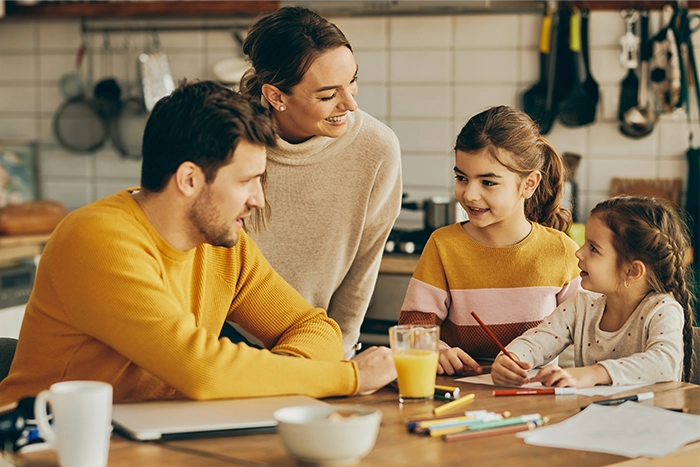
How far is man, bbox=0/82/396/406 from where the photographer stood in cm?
140

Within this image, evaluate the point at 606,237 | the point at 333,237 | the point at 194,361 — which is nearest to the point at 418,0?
the point at 333,237

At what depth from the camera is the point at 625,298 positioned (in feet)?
5.74

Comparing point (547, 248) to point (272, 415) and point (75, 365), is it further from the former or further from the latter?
point (75, 365)

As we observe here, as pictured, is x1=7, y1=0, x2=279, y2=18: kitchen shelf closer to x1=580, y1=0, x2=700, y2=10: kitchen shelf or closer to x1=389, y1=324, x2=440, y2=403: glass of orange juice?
x1=580, y1=0, x2=700, y2=10: kitchen shelf

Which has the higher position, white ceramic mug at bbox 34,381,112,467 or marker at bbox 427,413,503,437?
white ceramic mug at bbox 34,381,112,467

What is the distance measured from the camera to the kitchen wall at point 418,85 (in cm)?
339

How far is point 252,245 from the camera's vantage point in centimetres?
182

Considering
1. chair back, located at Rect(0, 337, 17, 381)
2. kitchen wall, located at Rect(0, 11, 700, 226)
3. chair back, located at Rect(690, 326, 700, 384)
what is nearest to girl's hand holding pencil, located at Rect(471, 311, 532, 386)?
chair back, located at Rect(690, 326, 700, 384)

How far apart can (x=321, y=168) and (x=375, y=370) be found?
2.44 ft

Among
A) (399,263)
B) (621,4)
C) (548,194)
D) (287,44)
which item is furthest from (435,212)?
(287,44)

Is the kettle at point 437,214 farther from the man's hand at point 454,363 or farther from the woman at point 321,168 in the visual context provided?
the man's hand at point 454,363

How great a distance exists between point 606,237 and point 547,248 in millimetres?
264

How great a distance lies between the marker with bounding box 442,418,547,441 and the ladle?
7.35ft

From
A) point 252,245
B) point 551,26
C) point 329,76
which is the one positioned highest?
point 551,26
